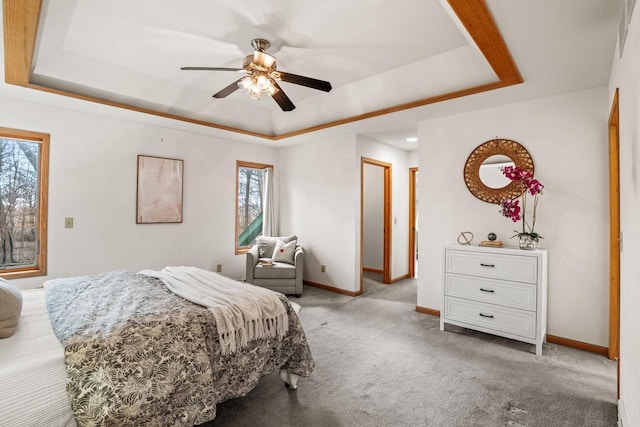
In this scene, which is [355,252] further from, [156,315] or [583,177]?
[156,315]

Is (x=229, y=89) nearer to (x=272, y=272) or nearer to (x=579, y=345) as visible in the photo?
(x=272, y=272)

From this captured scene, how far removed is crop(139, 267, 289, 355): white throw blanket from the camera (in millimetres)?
1849

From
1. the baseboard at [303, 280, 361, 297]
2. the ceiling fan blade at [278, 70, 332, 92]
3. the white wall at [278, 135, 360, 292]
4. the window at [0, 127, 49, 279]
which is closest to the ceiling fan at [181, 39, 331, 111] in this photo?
the ceiling fan blade at [278, 70, 332, 92]

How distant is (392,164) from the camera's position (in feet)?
18.0

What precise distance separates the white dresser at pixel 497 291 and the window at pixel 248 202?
A: 333 cm

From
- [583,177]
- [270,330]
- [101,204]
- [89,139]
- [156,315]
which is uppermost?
[89,139]

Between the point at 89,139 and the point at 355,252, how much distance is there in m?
3.65

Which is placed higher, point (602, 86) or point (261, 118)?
point (261, 118)

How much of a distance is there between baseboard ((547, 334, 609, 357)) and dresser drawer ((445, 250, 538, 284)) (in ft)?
2.45

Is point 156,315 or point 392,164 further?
point 392,164

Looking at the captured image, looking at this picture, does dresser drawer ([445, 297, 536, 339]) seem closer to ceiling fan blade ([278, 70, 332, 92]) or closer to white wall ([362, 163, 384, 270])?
ceiling fan blade ([278, 70, 332, 92])

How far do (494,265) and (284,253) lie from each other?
2.80 meters

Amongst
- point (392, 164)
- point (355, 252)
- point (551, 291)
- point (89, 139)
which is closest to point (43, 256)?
point (89, 139)

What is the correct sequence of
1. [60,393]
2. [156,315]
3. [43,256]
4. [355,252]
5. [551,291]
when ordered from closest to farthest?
[60,393]
[156,315]
[551,291]
[43,256]
[355,252]
